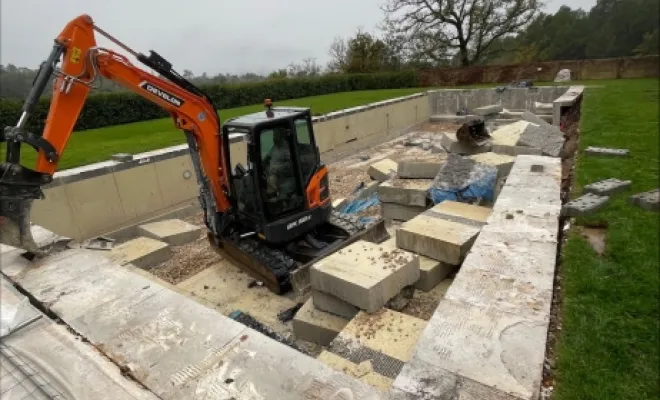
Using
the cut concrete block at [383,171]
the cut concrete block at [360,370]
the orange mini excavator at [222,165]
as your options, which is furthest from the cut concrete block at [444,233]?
the cut concrete block at [383,171]

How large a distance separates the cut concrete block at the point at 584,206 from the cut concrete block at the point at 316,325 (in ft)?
9.45

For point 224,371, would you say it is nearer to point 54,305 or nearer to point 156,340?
point 156,340

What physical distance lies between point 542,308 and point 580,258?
1378 mm

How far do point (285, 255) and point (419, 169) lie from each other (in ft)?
10.3

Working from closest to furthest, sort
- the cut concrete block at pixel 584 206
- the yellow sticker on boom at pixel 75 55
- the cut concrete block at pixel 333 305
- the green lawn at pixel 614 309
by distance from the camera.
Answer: the green lawn at pixel 614 309 → the cut concrete block at pixel 333 305 → the yellow sticker on boom at pixel 75 55 → the cut concrete block at pixel 584 206

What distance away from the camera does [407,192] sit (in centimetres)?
666

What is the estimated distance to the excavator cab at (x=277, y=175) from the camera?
189 inches

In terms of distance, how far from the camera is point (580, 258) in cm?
364

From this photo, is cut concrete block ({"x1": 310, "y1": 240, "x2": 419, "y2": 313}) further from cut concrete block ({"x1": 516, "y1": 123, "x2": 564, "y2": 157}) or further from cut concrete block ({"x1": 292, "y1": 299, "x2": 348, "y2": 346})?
cut concrete block ({"x1": 516, "y1": 123, "x2": 564, "y2": 157})

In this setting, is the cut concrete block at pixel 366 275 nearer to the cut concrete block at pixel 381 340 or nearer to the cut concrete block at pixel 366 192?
the cut concrete block at pixel 381 340

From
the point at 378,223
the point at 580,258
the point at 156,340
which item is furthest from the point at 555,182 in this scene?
the point at 156,340

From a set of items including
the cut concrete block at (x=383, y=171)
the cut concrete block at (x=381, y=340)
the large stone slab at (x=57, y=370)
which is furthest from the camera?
the cut concrete block at (x=383, y=171)

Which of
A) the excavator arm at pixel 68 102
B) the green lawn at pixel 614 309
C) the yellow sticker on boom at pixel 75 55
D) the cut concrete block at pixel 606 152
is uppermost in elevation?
the yellow sticker on boom at pixel 75 55

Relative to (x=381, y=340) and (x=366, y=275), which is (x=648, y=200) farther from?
(x=381, y=340)
